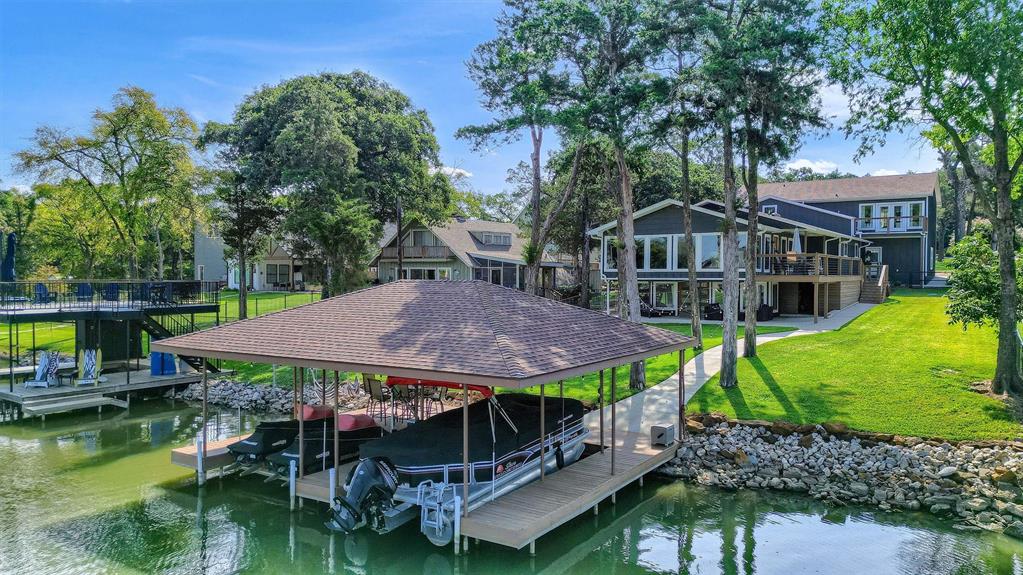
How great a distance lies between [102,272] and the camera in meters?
47.6

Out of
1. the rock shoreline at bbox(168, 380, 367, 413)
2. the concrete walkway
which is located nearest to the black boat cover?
the concrete walkway

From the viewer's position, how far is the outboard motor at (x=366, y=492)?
8.70m

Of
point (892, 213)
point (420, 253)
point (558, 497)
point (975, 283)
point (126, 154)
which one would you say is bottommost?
point (558, 497)

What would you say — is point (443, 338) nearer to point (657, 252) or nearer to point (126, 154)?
point (657, 252)

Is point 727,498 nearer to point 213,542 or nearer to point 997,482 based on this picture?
point 997,482

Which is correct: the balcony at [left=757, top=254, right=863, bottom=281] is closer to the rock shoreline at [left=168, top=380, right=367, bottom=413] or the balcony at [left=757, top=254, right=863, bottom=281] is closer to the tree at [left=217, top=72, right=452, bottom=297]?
the tree at [left=217, top=72, right=452, bottom=297]

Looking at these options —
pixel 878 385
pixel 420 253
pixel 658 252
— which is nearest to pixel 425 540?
pixel 878 385

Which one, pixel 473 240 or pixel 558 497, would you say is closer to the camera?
pixel 558 497

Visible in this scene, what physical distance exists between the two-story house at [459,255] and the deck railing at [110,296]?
2001 cm

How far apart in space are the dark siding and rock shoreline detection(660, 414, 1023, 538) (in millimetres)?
27553

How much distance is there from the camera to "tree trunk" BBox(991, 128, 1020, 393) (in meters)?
13.7

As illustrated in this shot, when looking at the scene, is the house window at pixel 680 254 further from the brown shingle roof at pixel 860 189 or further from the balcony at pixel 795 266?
the brown shingle roof at pixel 860 189

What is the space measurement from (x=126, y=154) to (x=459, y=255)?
1923 cm

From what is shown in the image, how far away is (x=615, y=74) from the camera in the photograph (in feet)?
56.0
